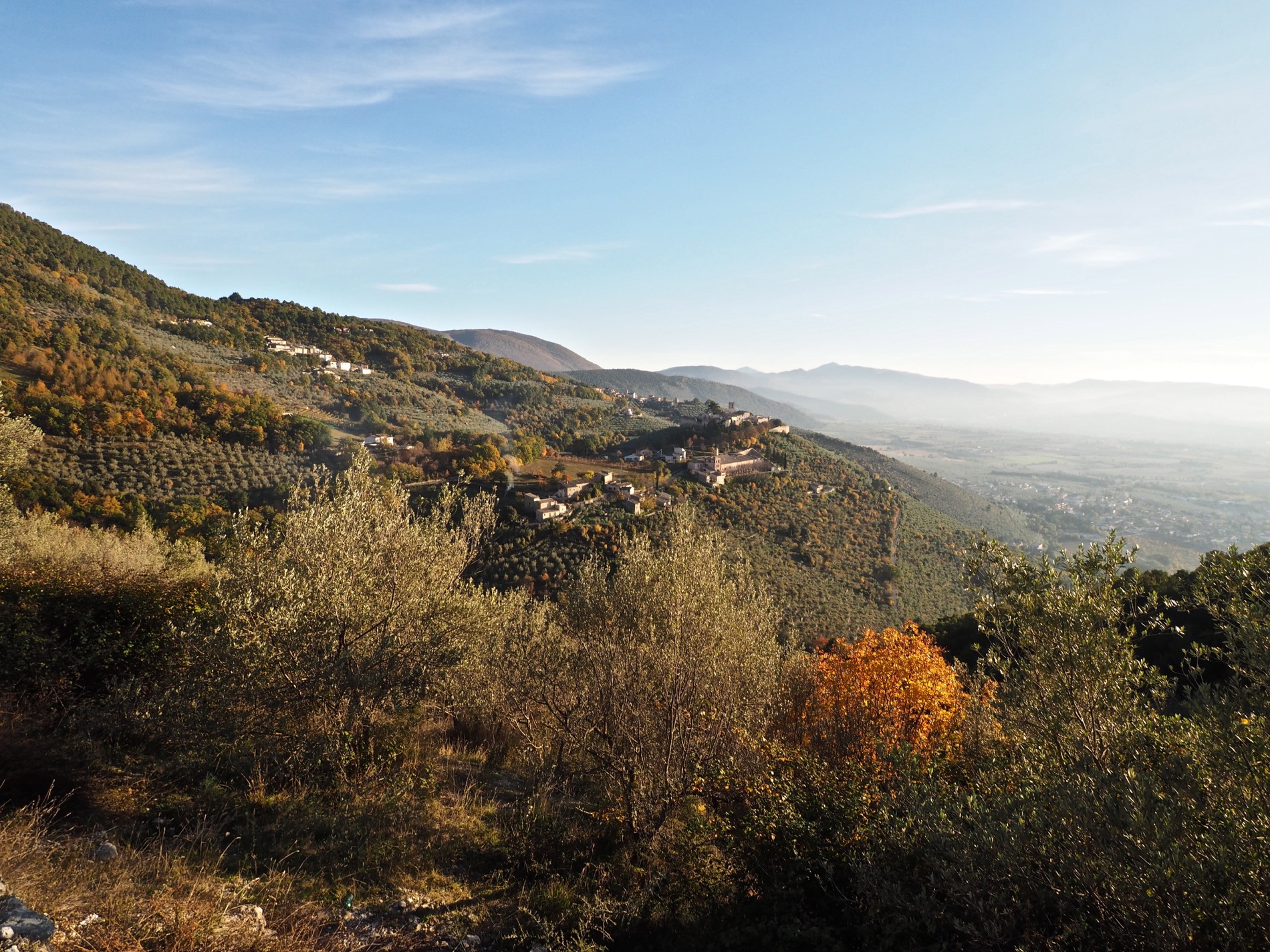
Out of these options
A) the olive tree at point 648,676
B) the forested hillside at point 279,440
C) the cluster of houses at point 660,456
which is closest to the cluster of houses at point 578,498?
the forested hillside at point 279,440

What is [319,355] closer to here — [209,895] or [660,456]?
[660,456]

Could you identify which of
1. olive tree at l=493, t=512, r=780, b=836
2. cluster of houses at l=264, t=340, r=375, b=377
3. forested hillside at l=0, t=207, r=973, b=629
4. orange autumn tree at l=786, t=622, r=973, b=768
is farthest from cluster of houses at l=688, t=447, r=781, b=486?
cluster of houses at l=264, t=340, r=375, b=377

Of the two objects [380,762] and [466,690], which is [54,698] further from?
[466,690]

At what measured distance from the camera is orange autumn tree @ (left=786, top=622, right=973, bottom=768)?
10.3m

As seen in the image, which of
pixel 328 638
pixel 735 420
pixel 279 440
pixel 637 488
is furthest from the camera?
pixel 735 420

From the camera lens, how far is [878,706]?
11438mm

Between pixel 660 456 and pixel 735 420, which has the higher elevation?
pixel 735 420

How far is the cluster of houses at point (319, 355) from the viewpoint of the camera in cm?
7650

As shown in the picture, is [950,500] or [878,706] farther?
[950,500]

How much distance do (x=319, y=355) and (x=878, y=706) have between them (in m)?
90.2

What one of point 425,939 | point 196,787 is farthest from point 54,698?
point 425,939

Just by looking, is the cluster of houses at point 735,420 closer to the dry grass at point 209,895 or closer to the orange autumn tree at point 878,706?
the orange autumn tree at point 878,706

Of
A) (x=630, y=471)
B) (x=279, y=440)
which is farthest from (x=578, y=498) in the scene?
(x=279, y=440)

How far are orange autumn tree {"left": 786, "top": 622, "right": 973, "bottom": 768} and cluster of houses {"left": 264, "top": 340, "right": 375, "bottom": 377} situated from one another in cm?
8038
